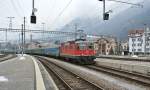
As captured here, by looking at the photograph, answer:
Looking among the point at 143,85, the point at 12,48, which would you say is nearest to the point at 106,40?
the point at 12,48

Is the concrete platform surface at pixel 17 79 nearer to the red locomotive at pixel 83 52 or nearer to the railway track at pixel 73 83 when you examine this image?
the railway track at pixel 73 83

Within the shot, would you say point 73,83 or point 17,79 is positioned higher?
point 17,79

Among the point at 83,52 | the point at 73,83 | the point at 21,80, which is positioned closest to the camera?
the point at 21,80

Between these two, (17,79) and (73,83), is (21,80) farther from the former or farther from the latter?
(73,83)

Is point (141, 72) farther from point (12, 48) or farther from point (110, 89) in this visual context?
point (12, 48)

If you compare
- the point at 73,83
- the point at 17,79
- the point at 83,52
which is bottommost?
the point at 73,83

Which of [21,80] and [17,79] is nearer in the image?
[21,80]

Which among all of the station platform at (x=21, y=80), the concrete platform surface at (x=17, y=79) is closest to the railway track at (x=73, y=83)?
the station platform at (x=21, y=80)

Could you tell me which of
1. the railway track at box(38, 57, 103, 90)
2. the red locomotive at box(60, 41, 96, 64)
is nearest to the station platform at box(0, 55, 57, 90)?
the railway track at box(38, 57, 103, 90)

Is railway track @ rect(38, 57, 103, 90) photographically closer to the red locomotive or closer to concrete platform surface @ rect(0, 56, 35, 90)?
concrete platform surface @ rect(0, 56, 35, 90)

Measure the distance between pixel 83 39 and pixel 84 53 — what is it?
207 cm

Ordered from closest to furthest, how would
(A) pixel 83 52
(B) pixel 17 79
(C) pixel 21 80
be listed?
(C) pixel 21 80 < (B) pixel 17 79 < (A) pixel 83 52

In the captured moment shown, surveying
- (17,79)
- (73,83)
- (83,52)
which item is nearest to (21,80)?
(17,79)

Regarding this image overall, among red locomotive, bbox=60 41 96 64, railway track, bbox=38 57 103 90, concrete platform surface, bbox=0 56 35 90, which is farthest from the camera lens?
red locomotive, bbox=60 41 96 64
